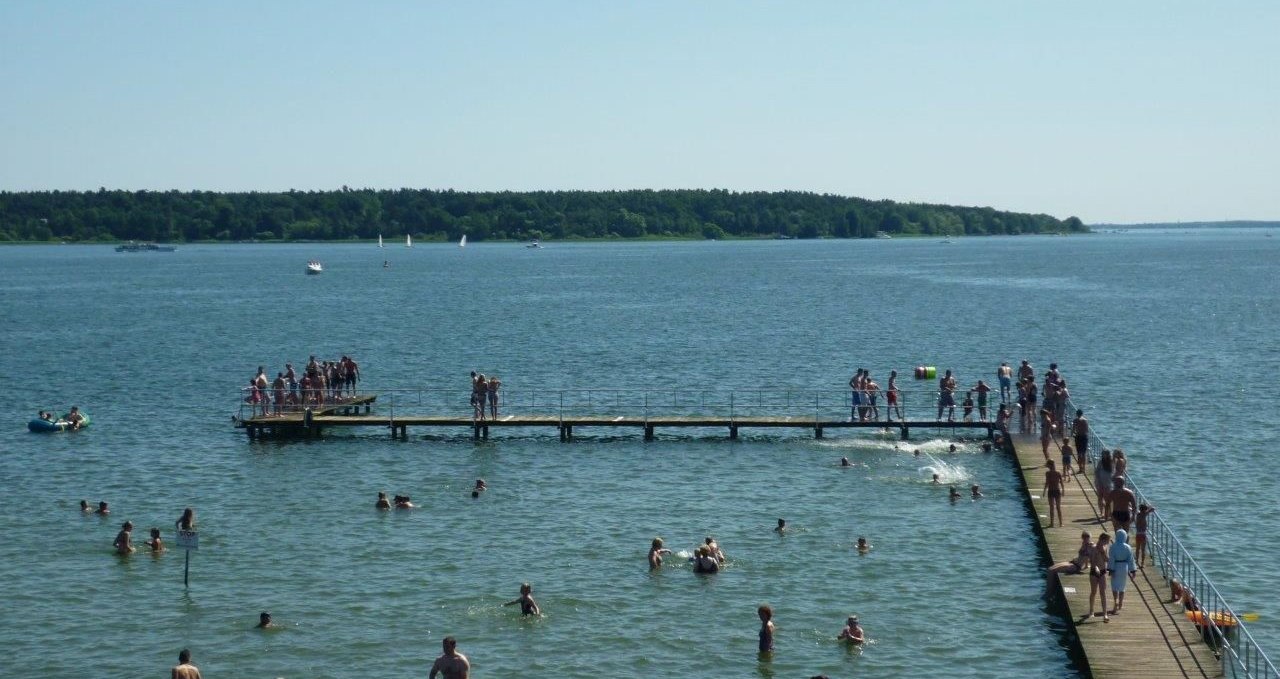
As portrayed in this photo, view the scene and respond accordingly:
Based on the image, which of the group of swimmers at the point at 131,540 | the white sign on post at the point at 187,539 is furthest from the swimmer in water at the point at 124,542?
the white sign on post at the point at 187,539

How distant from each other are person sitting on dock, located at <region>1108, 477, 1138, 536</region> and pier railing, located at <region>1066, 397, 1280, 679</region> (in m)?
0.87

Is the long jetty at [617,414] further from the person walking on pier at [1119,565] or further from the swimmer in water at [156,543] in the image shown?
the person walking on pier at [1119,565]

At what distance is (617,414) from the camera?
52.0m

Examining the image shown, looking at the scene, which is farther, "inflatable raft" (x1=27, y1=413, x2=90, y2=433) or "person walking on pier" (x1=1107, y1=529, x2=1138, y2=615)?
"inflatable raft" (x1=27, y1=413, x2=90, y2=433)

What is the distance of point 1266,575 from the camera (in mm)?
30078

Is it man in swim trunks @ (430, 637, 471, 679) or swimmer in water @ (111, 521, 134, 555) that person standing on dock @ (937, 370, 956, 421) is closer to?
→ swimmer in water @ (111, 521, 134, 555)

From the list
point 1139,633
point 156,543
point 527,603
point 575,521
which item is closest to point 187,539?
point 156,543

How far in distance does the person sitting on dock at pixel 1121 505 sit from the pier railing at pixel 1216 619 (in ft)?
2.85

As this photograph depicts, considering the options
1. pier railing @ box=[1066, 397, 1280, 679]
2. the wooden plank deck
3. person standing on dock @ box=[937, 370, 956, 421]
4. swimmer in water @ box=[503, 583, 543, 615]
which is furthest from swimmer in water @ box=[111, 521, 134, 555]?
person standing on dock @ box=[937, 370, 956, 421]

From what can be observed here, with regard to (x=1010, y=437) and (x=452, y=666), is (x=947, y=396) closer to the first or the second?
(x=1010, y=437)

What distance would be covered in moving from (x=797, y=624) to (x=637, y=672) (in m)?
3.89

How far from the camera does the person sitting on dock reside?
2633cm

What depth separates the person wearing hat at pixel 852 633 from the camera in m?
26.2

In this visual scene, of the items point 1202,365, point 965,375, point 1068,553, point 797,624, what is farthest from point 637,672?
point 1202,365
